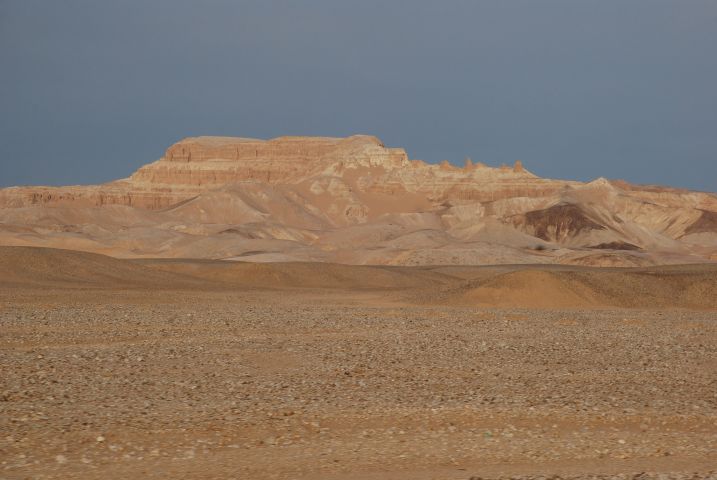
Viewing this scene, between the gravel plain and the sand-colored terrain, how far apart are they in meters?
0.05

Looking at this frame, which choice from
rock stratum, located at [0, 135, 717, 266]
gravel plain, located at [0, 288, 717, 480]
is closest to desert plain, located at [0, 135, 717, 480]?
gravel plain, located at [0, 288, 717, 480]

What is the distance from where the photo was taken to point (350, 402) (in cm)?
1536

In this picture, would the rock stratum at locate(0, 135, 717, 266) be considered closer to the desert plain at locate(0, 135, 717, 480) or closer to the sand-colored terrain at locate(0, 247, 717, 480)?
the desert plain at locate(0, 135, 717, 480)

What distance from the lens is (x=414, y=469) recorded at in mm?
11438

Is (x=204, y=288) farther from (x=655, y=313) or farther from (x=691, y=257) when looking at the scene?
(x=691, y=257)

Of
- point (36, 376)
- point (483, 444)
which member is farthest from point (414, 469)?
point (36, 376)

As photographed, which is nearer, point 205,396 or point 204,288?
point 205,396

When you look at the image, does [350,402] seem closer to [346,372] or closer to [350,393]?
[350,393]

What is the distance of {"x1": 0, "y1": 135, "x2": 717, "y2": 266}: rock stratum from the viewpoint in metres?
104

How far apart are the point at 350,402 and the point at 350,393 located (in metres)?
0.92

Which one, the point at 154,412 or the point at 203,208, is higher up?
the point at 203,208

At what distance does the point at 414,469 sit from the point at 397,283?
178 feet

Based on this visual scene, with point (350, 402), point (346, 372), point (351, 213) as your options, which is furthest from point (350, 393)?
point (351, 213)

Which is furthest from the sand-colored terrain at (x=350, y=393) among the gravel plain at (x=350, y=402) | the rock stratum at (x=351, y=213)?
the rock stratum at (x=351, y=213)
